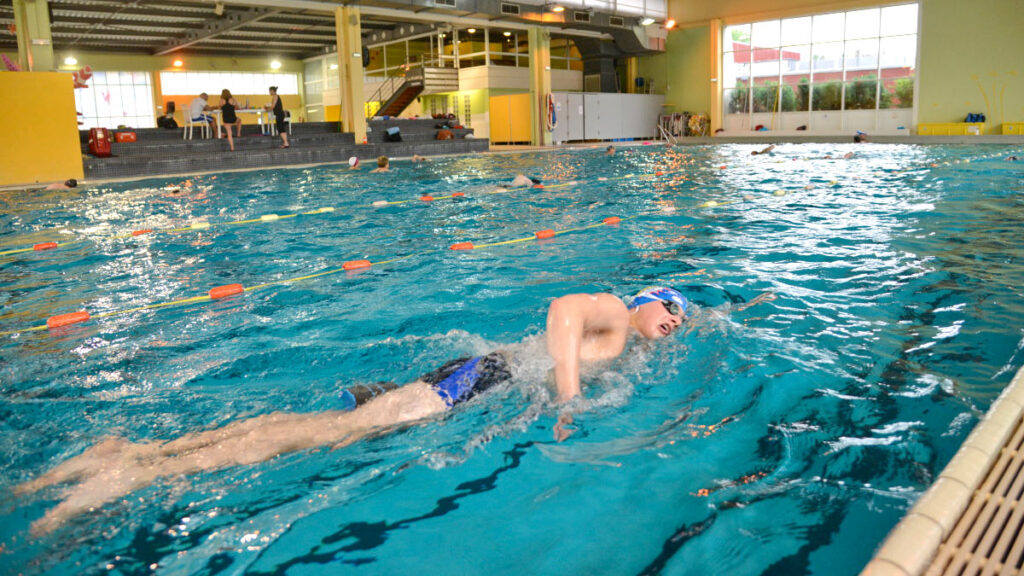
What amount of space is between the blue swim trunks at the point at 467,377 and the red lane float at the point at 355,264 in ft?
11.3

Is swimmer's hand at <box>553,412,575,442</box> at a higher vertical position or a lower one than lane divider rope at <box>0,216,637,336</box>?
lower

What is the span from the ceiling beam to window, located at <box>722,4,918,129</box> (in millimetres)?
17543

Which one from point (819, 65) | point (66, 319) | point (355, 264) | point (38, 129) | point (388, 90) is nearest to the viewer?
point (66, 319)

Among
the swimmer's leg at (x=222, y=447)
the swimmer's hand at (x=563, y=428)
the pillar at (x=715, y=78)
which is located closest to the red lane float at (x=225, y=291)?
the swimmer's leg at (x=222, y=447)

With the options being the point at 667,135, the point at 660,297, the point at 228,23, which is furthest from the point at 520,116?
the point at 660,297

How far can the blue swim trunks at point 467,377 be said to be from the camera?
2883 mm

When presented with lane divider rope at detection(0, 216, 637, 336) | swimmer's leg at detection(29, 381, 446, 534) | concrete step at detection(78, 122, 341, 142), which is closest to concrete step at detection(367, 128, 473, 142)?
concrete step at detection(78, 122, 341, 142)

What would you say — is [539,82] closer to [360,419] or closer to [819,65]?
[819,65]

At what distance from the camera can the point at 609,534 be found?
2096mm

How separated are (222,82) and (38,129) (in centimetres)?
1983

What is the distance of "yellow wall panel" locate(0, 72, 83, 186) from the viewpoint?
14656 millimetres

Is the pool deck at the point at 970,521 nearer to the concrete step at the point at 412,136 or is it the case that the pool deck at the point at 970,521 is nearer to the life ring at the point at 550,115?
the concrete step at the point at 412,136

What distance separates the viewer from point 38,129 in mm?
15047

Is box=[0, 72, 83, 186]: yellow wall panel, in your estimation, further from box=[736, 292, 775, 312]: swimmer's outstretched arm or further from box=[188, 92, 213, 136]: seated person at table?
box=[736, 292, 775, 312]: swimmer's outstretched arm
